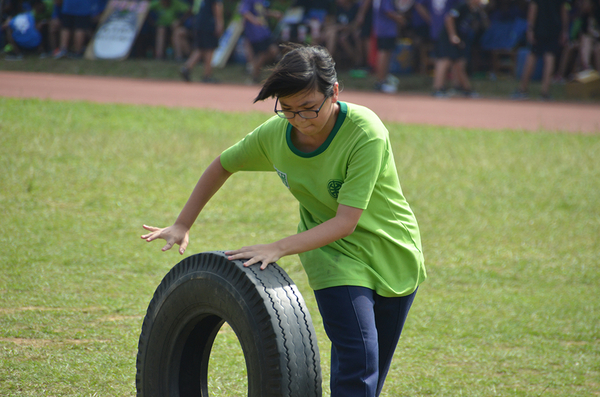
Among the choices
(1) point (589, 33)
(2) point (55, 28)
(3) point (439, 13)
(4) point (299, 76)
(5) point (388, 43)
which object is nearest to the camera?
(4) point (299, 76)

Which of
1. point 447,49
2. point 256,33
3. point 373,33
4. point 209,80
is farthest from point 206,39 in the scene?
point 447,49

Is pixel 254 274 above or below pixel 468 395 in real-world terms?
above

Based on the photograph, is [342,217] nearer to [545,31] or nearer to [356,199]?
[356,199]

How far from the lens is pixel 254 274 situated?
2234 millimetres

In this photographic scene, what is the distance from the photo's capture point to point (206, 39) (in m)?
14.0

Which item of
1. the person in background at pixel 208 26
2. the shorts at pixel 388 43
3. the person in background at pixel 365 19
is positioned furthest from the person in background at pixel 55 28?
the shorts at pixel 388 43

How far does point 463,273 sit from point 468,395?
193cm

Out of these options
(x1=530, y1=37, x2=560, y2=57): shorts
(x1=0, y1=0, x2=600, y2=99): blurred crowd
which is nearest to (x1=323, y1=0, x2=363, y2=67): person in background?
(x1=0, y1=0, x2=600, y2=99): blurred crowd

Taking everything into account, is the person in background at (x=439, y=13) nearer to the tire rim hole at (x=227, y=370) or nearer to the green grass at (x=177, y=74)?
the green grass at (x=177, y=74)

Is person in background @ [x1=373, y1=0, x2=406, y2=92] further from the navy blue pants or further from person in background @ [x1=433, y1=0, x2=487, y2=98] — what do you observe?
the navy blue pants

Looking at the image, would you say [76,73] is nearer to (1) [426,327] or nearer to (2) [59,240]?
(2) [59,240]

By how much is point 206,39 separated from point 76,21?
16.6ft

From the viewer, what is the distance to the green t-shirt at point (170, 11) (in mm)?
17234

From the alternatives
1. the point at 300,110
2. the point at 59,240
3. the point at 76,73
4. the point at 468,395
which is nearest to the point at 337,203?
the point at 300,110
